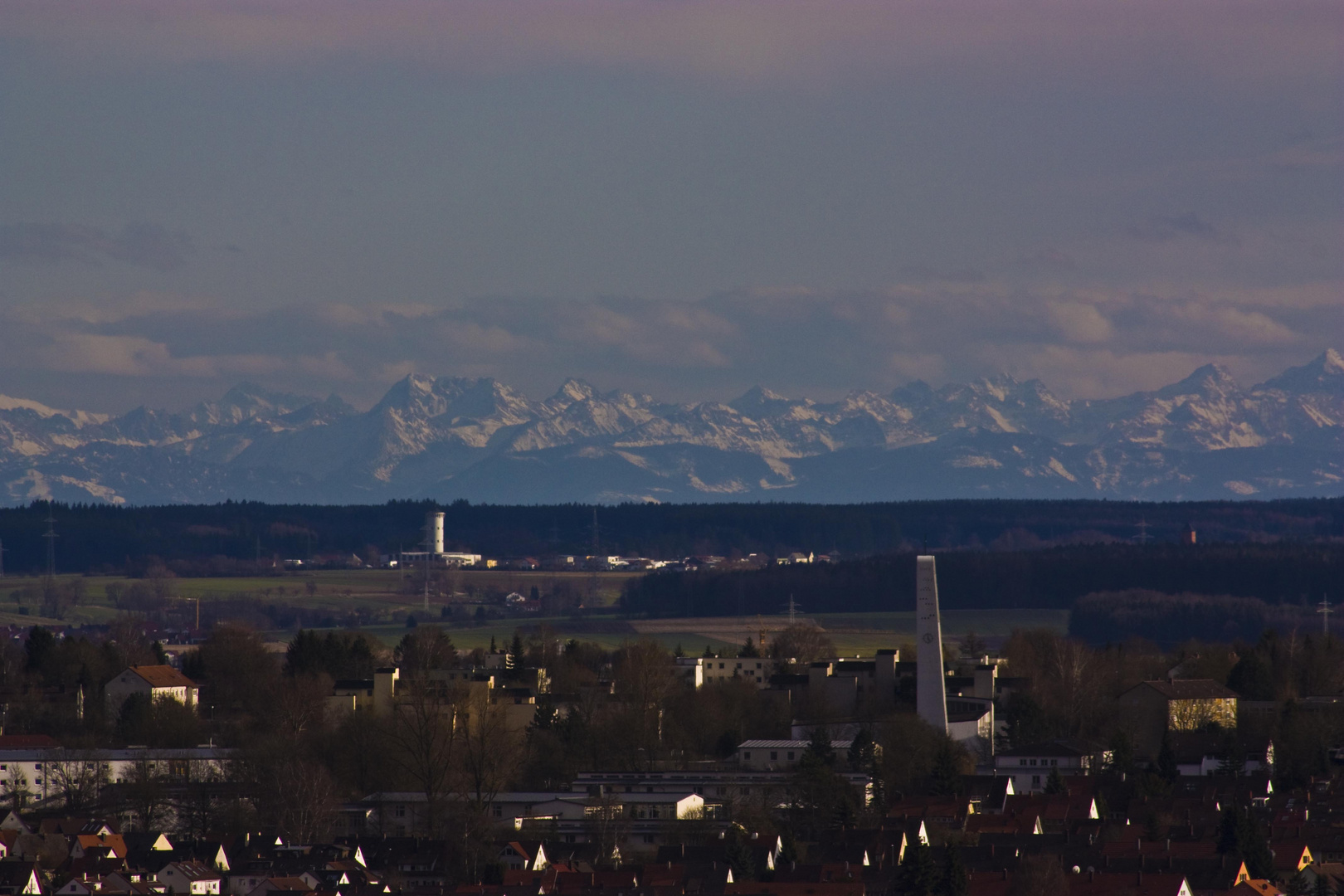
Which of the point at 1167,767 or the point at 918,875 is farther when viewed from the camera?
the point at 1167,767

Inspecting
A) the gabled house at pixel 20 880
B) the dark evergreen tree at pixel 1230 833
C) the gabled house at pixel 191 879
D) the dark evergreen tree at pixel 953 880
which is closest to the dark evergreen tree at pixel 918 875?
the dark evergreen tree at pixel 953 880

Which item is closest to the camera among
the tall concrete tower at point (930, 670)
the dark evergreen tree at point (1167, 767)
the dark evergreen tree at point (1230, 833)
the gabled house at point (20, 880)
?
the gabled house at point (20, 880)

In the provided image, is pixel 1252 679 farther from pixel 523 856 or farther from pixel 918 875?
pixel 918 875

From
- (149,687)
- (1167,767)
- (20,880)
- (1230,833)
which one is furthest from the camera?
(149,687)

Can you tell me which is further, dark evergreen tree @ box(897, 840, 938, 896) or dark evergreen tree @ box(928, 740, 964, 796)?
dark evergreen tree @ box(928, 740, 964, 796)

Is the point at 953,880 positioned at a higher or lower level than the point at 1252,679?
lower

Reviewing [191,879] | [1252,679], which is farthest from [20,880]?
[1252,679]

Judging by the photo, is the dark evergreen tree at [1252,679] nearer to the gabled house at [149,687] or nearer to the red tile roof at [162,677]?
the gabled house at [149,687]

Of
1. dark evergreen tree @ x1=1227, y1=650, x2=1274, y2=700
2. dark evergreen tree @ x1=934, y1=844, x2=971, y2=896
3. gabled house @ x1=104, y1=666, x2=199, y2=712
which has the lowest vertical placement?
dark evergreen tree @ x1=934, y1=844, x2=971, y2=896

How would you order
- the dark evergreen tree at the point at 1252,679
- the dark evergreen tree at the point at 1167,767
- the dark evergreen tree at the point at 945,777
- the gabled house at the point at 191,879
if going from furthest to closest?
the dark evergreen tree at the point at 1252,679, the dark evergreen tree at the point at 1167,767, the dark evergreen tree at the point at 945,777, the gabled house at the point at 191,879

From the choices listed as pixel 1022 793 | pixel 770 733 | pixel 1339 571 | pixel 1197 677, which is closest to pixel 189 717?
pixel 770 733

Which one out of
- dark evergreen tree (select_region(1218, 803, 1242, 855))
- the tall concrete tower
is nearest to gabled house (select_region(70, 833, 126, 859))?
dark evergreen tree (select_region(1218, 803, 1242, 855))

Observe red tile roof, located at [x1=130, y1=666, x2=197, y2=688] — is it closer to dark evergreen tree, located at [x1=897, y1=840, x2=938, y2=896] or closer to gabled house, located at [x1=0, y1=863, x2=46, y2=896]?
gabled house, located at [x1=0, y1=863, x2=46, y2=896]
